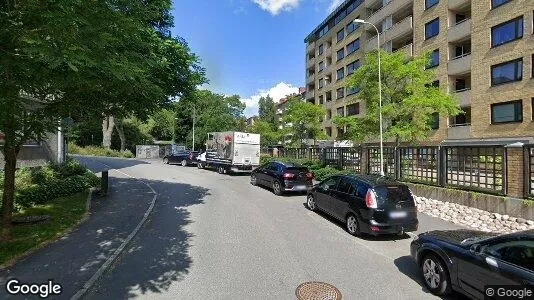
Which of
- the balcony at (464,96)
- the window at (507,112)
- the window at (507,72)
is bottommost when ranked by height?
the window at (507,112)

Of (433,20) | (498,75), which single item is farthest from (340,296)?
(433,20)

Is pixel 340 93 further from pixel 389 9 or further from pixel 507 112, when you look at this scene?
pixel 507 112

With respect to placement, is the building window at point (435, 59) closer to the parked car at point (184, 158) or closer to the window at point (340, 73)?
the window at point (340, 73)

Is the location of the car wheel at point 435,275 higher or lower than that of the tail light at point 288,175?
lower

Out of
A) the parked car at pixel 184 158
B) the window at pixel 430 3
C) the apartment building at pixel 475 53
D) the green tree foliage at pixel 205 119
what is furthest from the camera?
the green tree foliage at pixel 205 119

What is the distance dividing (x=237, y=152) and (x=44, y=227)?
52.6ft

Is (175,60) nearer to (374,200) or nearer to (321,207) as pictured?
(321,207)

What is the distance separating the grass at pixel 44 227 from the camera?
23.6ft

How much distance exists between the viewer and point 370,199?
8.81 meters

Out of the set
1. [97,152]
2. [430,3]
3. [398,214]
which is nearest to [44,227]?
[398,214]

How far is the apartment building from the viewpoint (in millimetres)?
23016

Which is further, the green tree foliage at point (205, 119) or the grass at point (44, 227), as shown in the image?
the green tree foliage at point (205, 119)

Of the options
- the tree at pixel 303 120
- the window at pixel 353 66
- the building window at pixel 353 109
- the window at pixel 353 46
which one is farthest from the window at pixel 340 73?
the tree at pixel 303 120

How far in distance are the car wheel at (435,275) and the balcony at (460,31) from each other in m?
27.1
